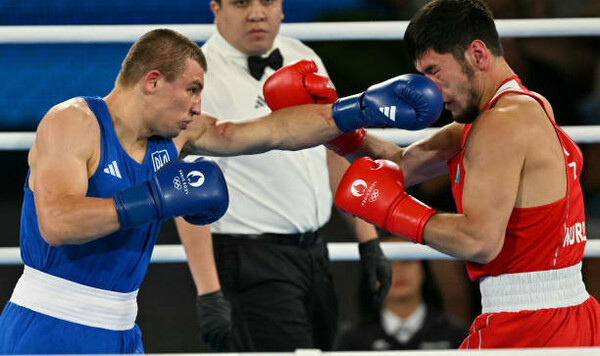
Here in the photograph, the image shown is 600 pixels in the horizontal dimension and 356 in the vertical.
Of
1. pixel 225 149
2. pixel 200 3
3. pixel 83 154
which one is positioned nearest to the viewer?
pixel 83 154

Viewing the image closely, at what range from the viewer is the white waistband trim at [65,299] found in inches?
85.6

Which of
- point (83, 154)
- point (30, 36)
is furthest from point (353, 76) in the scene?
point (83, 154)

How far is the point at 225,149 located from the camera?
2.53m

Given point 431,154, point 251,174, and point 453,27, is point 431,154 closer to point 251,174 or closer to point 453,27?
point 453,27

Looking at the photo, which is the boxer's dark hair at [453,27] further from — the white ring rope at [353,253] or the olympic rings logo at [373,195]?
the white ring rope at [353,253]

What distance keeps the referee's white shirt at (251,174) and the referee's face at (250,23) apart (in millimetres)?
43

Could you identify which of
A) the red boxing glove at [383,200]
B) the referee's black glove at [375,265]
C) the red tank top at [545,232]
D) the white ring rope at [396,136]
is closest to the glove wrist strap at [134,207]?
the red boxing glove at [383,200]

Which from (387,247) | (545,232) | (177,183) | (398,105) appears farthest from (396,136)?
(177,183)

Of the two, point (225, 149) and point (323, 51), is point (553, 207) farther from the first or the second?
point (323, 51)

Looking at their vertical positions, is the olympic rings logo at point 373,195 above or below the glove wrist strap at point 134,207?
below

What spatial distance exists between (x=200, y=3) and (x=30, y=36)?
6.93 feet

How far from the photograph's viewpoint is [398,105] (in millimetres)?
2312

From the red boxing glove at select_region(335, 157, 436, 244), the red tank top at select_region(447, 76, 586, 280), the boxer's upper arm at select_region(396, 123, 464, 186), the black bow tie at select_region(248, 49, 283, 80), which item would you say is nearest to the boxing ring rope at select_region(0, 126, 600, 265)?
the boxer's upper arm at select_region(396, 123, 464, 186)

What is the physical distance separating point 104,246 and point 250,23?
46.2 inches
